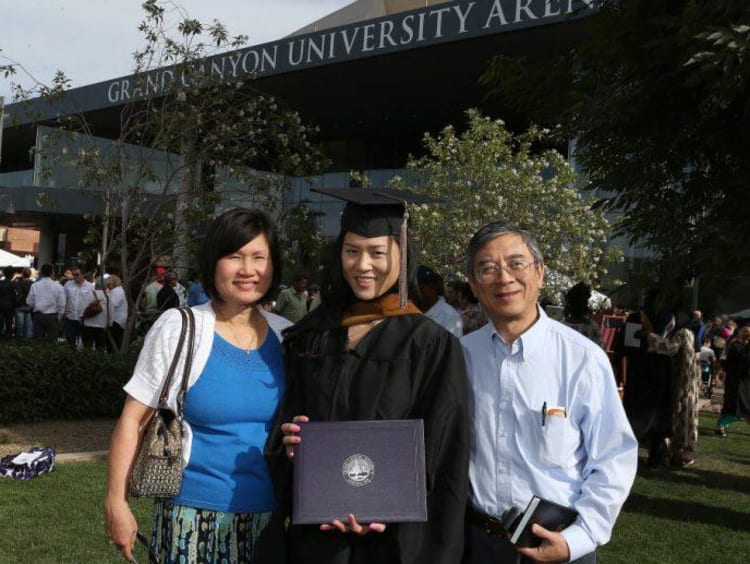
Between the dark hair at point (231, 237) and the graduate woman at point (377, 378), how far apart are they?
0.99ft

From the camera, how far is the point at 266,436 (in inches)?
104

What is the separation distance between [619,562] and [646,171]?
270 centimetres

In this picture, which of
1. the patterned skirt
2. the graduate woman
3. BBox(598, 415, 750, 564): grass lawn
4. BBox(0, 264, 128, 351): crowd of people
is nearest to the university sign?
BBox(0, 264, 128, 351): crowd of people

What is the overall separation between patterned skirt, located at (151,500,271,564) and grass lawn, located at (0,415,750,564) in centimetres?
290

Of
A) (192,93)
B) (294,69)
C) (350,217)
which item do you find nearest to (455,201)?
(294,69)

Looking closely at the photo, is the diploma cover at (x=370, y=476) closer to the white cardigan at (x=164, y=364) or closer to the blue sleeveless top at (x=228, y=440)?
the blue sleeveless top at (x=228, y=440)

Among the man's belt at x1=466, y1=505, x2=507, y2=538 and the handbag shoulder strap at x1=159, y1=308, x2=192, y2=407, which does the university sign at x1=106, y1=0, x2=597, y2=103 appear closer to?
the handbag shoulder strap at x1=159, y1=308, x2=192, y2=407

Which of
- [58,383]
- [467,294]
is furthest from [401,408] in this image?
[58,383]

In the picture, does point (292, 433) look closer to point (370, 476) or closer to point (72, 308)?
point (370, 476)

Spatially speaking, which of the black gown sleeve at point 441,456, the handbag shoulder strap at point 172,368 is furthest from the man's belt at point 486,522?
the handbag shoulder strap at point 172,368

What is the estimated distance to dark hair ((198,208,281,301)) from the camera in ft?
8.94

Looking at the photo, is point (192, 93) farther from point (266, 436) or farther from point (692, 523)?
point (266, 436)

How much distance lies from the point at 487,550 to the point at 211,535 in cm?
86

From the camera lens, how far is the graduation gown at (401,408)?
2305 mm
